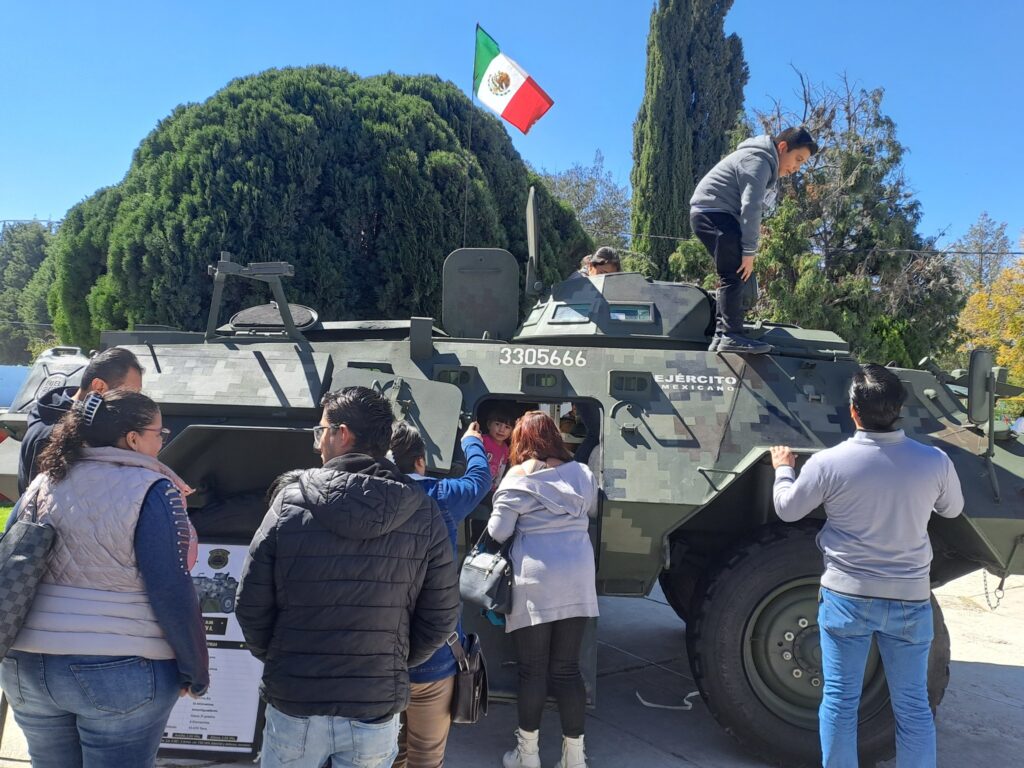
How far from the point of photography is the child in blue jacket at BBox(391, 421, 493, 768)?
2.73 m

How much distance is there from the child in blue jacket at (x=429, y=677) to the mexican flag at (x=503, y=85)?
7.07m

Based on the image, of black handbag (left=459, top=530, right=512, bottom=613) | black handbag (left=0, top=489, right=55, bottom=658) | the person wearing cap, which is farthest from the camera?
the person wearing cap

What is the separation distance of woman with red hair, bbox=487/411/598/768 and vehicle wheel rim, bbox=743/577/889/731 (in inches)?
36.1

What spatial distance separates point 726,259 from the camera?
484cm

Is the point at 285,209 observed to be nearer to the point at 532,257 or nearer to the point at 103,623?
the point at 532,257

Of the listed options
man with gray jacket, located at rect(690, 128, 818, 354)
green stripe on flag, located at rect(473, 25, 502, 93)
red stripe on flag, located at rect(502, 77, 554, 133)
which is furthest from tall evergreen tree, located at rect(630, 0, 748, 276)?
man with gray jacket, located at rect(690, 128, 818, 354)

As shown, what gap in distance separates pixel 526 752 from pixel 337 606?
6.64 feet

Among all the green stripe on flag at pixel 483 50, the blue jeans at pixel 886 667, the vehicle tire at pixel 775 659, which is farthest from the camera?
the green stripe on flag at pixel 483 50

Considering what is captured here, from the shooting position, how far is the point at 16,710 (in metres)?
2.19

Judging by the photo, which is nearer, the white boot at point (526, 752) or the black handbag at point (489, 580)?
the black handbag at point (489, 580)

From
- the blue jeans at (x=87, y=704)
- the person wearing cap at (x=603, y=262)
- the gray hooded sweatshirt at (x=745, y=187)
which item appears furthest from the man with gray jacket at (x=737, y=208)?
the blue jeans at (x=87, y=704)

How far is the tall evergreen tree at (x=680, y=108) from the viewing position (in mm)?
20578

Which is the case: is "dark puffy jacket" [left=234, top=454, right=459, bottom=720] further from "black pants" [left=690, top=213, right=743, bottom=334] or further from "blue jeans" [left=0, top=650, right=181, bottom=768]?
"black pants" [left=690, top=213, right=743, bottom=334]

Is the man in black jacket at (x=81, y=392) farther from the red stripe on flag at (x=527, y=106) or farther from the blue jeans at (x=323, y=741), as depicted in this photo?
the red stripe on flag at (x=527, y=106)
